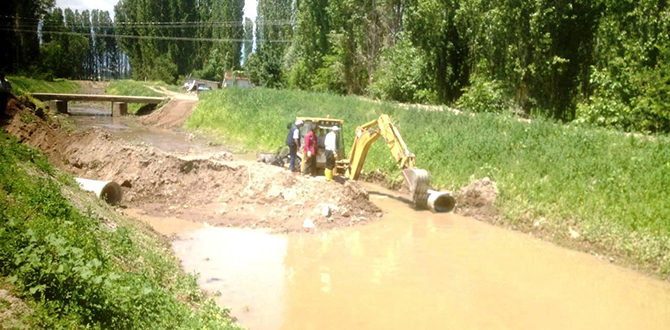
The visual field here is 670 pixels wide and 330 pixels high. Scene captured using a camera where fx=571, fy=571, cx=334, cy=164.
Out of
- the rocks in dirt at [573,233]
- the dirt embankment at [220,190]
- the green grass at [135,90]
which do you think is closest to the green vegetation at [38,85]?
the green grass at [135,90]

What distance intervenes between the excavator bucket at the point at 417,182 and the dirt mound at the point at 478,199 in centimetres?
130

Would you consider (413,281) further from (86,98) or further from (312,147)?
(86,98)

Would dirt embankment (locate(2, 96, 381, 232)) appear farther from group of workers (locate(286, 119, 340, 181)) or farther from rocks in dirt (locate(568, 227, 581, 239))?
rocks in dirt (locate(568, 227, 581, 239))

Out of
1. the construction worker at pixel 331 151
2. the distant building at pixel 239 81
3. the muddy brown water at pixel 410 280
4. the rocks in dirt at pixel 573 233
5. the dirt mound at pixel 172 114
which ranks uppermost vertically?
the construction worker at pixel 331 151

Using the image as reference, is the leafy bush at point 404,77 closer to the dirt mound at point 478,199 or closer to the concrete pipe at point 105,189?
the dirt mound at point 478,199

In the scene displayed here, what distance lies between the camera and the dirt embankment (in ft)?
46.0

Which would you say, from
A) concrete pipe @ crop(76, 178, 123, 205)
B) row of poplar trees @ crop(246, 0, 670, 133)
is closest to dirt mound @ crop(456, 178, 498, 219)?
row of poplar trees @ crop(246, 0, 670, 133)

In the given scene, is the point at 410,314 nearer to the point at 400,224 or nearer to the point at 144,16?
the point at 400,224

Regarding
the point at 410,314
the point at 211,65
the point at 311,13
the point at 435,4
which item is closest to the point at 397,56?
the point at 435,4

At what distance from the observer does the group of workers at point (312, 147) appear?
1562 centimetres

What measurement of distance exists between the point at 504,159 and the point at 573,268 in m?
5.93

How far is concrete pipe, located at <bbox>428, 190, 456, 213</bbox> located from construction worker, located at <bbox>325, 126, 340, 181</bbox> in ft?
9.47

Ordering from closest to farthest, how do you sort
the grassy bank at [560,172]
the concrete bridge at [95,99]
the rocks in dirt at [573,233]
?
the grassy bank at [560,172]
the rocks in dirt at [573,233]
the concrete bridge at [95,99]

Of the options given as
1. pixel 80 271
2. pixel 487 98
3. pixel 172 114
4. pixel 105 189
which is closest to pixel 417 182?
pixel 105 189
